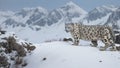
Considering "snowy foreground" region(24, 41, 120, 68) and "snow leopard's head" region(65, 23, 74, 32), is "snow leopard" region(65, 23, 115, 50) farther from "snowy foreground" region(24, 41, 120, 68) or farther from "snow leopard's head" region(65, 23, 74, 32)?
"snowy foreground" region(24, 41, 120, 68)

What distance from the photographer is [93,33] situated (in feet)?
75.5

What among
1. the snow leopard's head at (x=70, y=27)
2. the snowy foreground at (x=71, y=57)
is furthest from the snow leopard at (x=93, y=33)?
the snowy foreground at (x=71, y=57)

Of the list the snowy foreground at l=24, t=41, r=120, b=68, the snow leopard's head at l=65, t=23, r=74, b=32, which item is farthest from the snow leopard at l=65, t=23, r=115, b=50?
the snowy foreground at l=24, t=41, r=120, b=68

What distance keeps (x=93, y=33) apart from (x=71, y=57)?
317cm

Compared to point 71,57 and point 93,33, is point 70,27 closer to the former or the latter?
point 93,33

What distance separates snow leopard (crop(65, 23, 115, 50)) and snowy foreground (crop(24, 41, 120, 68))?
844 millimetres

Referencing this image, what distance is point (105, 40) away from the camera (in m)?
22.1

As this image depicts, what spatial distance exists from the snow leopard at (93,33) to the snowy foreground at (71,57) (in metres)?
0.84

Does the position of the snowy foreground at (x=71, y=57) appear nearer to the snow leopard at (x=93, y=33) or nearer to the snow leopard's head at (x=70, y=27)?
the snow leopard at (x=93, y=33)

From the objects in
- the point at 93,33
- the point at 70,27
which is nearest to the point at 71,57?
the point at 93,33

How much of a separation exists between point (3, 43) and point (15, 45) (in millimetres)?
850

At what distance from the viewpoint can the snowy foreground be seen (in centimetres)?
1944

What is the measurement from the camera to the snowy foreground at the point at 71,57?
1944 centimetres

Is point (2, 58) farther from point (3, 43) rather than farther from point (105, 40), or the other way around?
point (105, 40)
